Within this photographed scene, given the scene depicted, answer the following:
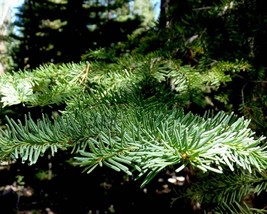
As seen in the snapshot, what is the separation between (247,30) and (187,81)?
1.73 feet

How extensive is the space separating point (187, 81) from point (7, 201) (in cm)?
642

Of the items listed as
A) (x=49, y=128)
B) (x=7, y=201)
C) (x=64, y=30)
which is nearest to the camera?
(x=49, y=128)

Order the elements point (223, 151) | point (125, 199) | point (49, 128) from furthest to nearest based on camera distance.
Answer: point (125, 199)
point (49, 128)
point (223, 151)

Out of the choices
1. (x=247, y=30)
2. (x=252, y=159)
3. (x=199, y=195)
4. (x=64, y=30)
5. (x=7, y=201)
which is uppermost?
(x=64, y=30)

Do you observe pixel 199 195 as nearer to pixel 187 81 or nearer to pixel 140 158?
pixel 187 81

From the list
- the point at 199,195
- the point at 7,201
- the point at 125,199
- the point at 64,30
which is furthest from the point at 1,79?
the point at 7,201

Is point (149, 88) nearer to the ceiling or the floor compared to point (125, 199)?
nearer to the ceiling

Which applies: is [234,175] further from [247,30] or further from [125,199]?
[125,199]

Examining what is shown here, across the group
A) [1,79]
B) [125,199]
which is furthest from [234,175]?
[125,199]

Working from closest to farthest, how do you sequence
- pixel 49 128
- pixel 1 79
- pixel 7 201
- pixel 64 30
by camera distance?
pixel 49 128
pixel 1 79
pixel 64 30
pixel 7 201

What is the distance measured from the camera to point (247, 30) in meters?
1.38

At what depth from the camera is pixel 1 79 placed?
3.18ft

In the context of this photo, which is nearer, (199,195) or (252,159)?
(252,159)

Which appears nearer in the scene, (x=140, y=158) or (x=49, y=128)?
(x=140, y=158)
